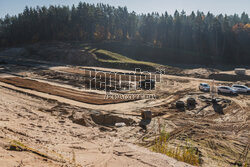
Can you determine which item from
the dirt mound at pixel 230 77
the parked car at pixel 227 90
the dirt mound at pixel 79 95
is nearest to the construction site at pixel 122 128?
the dirt mound at pixel 79 95

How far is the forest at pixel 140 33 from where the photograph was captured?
2758 inches

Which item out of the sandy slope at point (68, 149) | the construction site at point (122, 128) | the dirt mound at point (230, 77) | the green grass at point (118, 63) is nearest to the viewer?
the sandy slope at point (68, 149)

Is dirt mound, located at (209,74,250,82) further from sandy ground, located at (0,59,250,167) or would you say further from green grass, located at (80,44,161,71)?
green grass, located at (80,44,161,71)

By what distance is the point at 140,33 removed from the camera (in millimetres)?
90750

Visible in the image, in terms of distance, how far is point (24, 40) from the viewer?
8731cm

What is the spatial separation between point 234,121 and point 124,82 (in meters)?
19.8

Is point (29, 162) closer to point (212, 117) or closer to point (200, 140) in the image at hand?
point (200, 140)

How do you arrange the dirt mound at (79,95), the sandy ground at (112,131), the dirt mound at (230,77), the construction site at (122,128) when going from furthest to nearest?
the dirt mound at (230,77) < the dirt mound at (79,95) < the construction site at (122,128) < the sandy ground at (112,131)

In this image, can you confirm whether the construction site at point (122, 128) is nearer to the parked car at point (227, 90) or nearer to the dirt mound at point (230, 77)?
the parked car at point (227, 90)

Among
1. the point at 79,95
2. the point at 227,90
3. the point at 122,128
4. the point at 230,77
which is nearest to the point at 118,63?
the point at 230,77

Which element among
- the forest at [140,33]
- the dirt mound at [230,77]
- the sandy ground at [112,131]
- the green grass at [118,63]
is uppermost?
the forest at [140,33]

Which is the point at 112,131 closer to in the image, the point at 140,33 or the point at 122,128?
the point at 122,128

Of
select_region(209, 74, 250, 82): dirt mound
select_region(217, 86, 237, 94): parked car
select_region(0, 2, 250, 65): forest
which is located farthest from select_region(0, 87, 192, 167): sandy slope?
select_region(0, 2, 250, 65): forest

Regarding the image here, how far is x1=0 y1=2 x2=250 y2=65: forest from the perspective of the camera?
2758 inches
